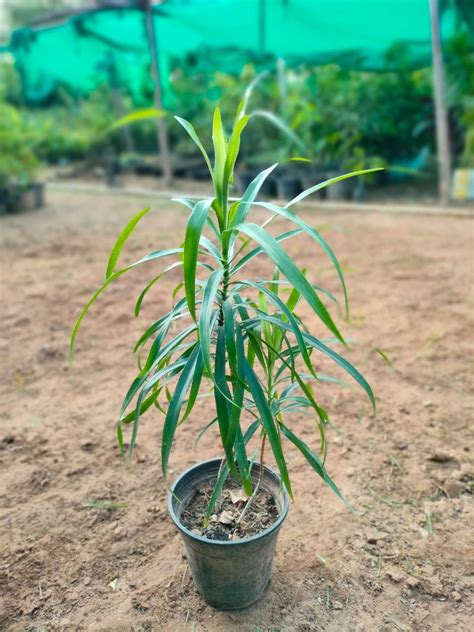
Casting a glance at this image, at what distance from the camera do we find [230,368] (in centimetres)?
121

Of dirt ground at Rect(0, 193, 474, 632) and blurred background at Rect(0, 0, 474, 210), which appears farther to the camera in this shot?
blurred background at Rect(0, 0, 474, 210)

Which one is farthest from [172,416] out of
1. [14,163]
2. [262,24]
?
[262,24]

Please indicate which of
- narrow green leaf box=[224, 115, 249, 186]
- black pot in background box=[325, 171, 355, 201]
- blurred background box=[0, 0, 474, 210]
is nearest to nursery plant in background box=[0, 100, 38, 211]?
blurred background box=[0, 0, 474, 210]

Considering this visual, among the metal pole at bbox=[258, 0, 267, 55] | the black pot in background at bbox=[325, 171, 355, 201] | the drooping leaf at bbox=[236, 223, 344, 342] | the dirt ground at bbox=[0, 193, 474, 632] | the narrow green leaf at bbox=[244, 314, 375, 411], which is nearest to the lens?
the drooping leaf at bbox=[236, 223, 344, 342]

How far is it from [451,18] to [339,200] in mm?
2216

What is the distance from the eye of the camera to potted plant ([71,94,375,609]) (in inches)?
43.3

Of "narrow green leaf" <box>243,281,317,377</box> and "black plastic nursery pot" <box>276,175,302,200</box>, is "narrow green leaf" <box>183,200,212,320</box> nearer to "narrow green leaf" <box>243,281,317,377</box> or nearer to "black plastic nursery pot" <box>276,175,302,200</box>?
"narrow green leaf" <box>243,281,317,377</box>

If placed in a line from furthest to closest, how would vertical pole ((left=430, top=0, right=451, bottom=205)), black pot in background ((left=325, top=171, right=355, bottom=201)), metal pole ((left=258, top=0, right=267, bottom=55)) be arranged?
black pot in background ((left=325, top=171, right=355, bottom=201))
metal pole ((left=258, top=0, right=267, bottom=55))
vertical pole ((left=430, top=0, right=451, bottom=205))

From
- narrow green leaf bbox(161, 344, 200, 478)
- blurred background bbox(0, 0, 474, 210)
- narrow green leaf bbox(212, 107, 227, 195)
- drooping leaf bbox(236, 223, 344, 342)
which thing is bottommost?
narrow green leaf bbox(161, 344, 200, 478)

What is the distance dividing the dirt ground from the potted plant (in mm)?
216

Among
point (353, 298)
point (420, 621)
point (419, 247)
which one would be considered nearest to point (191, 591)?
point (420, 621)

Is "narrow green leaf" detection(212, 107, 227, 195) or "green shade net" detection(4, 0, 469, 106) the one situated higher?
"green shade net" detection(4, 0, 469, 106)

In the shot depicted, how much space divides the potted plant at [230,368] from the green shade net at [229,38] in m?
5.32

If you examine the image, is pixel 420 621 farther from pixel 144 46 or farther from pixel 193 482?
pixel 144 46
